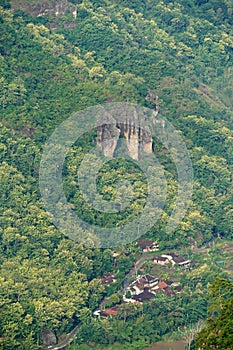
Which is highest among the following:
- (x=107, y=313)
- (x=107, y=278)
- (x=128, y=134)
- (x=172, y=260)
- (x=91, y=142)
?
(x=128, y=134)

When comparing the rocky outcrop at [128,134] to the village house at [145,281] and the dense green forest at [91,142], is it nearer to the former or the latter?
the dense green forest at [91,142]

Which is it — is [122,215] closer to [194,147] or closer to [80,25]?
[194,147]

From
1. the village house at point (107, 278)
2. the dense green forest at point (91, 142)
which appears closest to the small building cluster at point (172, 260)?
the dense green forest at point (91, 142)

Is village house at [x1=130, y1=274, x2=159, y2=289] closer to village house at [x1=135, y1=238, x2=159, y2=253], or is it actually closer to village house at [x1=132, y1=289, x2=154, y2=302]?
village house at [x1=132, y1=289, x2=154, y2=302]

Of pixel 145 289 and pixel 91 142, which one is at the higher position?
pixel 91 142

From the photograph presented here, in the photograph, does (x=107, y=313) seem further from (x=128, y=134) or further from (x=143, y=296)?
(x=128, y=134)

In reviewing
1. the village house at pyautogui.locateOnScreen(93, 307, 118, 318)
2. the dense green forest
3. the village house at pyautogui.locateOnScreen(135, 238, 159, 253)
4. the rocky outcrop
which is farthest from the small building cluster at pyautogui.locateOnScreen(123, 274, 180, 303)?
the rocky outcrop

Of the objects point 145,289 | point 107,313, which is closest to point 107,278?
point 145,289
